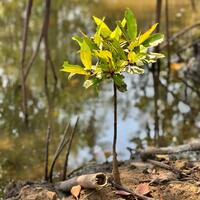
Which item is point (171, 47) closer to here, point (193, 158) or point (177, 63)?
point (177, 63)

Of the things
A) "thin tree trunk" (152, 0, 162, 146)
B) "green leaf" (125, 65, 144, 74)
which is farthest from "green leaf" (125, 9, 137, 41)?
"thin tree trunk" (152, 0, 162, 146)

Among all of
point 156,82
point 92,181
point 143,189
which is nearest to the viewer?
point 92,181

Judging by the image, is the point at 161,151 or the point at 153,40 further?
the point at 161,151

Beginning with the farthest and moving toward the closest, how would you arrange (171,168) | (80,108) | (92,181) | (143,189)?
(80,108) → (171,168) → (143,189) → (92,181)

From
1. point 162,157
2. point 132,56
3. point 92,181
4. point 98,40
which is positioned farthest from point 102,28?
point 162,157

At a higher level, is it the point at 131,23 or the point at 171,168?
the point at 131,23

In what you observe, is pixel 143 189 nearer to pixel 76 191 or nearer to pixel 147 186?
pixel 147 186

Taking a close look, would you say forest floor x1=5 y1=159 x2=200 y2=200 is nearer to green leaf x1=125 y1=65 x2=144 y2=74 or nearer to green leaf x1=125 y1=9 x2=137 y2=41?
green leaf x1=125 y1=65 x2=144 y2=74

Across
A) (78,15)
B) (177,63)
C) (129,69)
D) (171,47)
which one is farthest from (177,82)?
(129,69)

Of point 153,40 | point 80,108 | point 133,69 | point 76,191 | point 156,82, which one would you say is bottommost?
point 76,191
